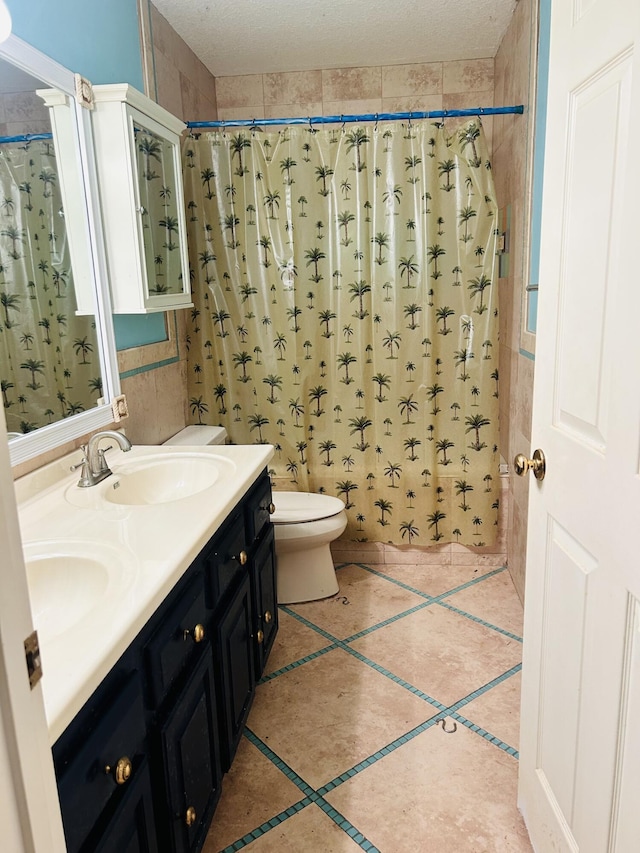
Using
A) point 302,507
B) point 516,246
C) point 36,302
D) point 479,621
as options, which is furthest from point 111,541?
point 516,246

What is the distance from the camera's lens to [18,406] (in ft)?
5.20

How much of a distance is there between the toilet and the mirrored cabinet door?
66cm

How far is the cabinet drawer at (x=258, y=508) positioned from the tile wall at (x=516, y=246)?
1.08 m

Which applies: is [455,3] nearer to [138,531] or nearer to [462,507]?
[462,507]

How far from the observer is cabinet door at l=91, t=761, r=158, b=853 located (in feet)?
3.10

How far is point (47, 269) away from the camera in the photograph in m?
1.70

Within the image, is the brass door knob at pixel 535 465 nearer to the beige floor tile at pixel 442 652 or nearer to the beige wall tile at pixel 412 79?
the beige floor tile at pixel 442 652

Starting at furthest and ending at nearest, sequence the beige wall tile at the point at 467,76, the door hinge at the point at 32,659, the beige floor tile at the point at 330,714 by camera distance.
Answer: the beige wall tile at the point at 467,76 → the beige floor tile at the point at 330,714 → the door hinge at the point at 32,659

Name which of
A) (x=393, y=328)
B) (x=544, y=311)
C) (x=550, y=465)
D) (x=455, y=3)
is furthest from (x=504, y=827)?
(x=455, y=3)

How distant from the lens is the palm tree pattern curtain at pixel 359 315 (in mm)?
2693

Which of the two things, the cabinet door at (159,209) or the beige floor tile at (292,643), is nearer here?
the cabinet door at (159,209)

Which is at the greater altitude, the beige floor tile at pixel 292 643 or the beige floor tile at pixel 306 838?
the beige floor tile at pixel 306 838

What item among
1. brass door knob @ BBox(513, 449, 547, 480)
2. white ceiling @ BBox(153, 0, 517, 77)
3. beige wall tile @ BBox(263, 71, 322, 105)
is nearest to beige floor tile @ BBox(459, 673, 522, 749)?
brass door knob @ BBox(513, 449, 547, 480)

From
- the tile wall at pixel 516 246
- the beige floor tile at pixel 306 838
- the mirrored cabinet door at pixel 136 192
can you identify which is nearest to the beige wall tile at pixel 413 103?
the tile wall at pixel 516 246
